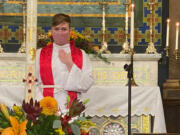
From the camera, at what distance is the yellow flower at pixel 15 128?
238 cm

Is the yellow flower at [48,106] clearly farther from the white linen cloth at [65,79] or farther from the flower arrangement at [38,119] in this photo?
the white linen cloth at [65,79]

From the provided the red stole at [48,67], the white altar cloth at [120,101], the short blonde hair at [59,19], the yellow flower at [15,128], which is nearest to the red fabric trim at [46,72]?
the red stole at [48,67]

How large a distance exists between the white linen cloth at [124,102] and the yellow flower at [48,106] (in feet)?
11.0

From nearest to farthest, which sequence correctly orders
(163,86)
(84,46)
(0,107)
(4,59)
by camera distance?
1. (0,107)
2. (84,46)
3. (4,59)
4. (163,86)

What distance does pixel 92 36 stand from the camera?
7.99 m

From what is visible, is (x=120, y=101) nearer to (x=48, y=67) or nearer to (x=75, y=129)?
(x=48, y=67)

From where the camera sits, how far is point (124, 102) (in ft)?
19.7

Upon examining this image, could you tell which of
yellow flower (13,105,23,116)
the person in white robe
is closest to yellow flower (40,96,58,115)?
yellow flower (13,105,23,116)

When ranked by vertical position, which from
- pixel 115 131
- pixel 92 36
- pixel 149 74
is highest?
pixel 92 36

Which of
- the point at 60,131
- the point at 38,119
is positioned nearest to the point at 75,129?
the point at 60,131

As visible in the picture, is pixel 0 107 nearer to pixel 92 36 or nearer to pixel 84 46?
pixel 84 46

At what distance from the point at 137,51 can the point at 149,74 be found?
4.58 feet

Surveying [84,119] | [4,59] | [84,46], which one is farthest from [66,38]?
[84,119]

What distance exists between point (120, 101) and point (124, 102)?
0.05m
